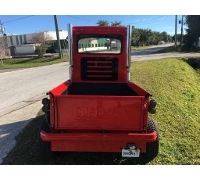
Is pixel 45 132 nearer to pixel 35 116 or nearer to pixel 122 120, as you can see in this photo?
pixel 122 120

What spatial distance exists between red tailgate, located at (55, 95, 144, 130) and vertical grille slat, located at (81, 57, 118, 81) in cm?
225

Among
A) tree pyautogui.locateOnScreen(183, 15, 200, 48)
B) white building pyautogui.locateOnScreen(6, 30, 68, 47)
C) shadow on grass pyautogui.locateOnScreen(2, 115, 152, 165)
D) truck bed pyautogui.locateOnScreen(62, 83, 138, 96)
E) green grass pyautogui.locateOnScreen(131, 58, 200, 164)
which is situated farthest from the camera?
white building pyautogui.locateOnScreen(6, 30, 68, 47)

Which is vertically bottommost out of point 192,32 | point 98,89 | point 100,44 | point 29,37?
point 98,89

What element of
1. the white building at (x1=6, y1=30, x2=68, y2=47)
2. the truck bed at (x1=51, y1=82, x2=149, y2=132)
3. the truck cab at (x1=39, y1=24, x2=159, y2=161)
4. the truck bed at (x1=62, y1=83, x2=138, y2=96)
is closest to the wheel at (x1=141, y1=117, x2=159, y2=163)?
the truck cab at (x1=39, y1=24, x2=159, y2=161)

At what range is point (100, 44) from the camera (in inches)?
201

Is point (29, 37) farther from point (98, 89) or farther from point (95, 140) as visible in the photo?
point (95, 140)

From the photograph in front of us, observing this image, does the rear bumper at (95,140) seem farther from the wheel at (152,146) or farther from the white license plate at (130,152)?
the wheel at (152,146)

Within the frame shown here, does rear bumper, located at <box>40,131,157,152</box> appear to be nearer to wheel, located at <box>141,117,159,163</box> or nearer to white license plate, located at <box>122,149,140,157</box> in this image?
white license plate, located at <box>122,149,140,157</box>

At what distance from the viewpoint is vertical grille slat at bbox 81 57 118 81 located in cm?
498

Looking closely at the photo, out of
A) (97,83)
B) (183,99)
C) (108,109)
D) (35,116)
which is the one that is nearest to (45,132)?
(108,109)

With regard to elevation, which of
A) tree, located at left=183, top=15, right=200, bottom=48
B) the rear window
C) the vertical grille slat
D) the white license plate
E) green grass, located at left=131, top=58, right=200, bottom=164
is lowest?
green grass, located at left=131, top=58, right=200, bottom=164

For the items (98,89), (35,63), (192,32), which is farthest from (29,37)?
(98,89)

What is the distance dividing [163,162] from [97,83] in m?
2.29

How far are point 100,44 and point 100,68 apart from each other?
609 mm
